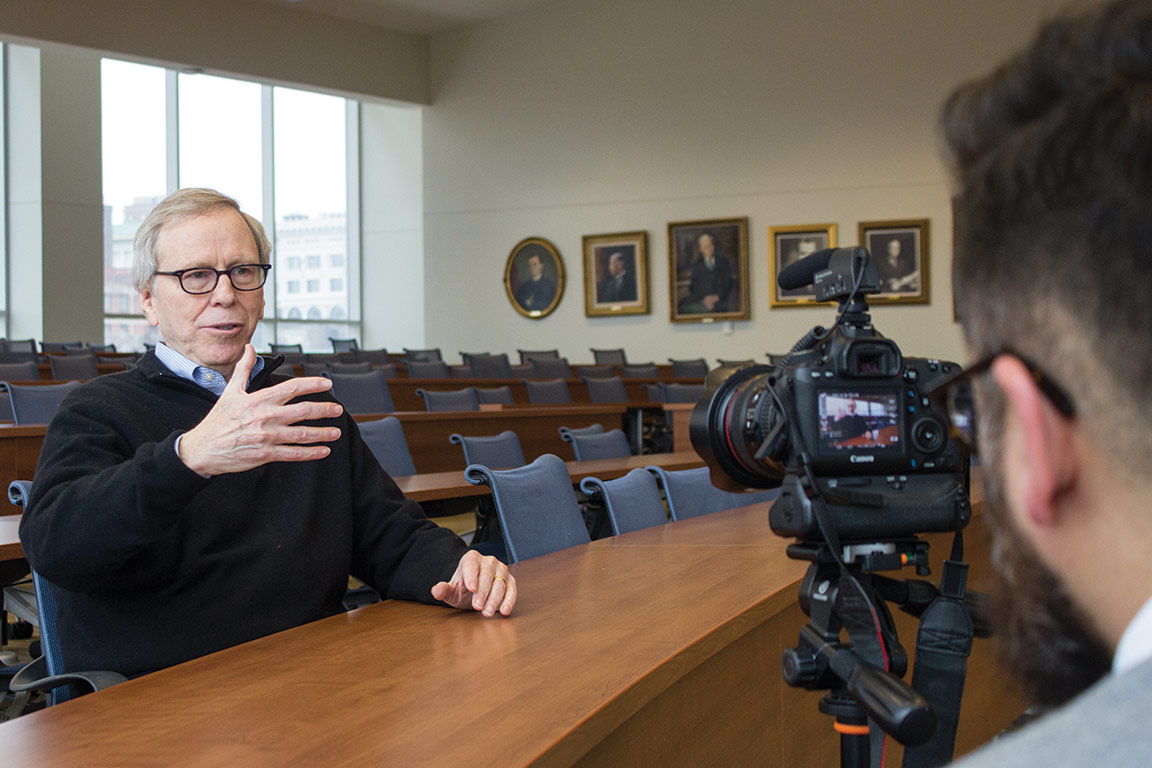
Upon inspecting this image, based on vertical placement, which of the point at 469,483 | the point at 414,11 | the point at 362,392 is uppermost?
the point at 414,11

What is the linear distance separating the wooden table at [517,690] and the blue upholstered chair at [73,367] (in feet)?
21.4

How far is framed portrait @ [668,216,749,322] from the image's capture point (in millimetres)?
12258

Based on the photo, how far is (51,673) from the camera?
1.62 meters

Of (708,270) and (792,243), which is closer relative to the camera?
(792,243)

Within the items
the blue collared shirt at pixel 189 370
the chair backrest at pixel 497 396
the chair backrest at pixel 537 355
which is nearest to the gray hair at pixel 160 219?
the blue collared shirt at pixel 189 370

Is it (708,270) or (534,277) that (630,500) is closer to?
(708,270)

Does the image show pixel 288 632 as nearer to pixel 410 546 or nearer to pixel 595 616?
pixel 410 546

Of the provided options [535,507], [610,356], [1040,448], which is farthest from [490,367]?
[1040,448]

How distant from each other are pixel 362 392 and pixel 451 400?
526 millimetres

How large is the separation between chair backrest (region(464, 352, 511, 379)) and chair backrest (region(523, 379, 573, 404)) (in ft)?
5.93

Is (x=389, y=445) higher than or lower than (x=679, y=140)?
lower

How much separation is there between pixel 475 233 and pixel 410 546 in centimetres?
1249

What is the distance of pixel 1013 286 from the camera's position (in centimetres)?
54

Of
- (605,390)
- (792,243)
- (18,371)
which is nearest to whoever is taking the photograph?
(18,371)
